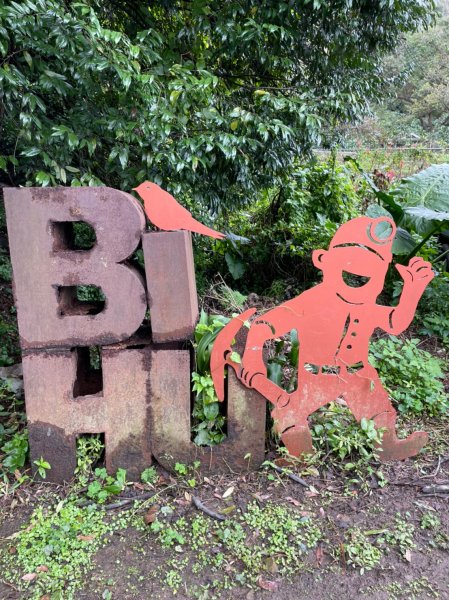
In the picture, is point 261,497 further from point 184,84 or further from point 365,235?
point 184,84

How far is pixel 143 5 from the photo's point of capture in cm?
322

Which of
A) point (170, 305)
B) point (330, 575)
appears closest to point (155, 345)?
point (170, 305)

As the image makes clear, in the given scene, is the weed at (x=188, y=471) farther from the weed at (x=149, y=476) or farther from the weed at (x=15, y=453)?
the weed at (x=15, y=453)

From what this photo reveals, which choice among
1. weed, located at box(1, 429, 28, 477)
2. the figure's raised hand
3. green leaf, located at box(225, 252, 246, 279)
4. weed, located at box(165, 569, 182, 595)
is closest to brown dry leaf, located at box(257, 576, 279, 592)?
weed, located at box(165, 569, 182, 595)

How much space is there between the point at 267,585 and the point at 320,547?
12.2 inches

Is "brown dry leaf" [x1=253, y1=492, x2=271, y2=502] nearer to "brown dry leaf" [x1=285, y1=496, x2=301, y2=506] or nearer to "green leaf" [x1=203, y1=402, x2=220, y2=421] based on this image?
"brown dry leaf" [x1=285, y1=496, x2=301, y2=506]

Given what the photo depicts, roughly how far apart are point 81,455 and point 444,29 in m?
23.0

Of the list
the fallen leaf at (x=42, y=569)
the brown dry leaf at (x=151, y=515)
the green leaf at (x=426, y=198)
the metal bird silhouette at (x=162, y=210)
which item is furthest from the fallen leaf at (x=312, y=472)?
the green leaf at (x=426, y=198)

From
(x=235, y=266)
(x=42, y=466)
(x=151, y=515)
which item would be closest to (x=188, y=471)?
(x=151, y=515)

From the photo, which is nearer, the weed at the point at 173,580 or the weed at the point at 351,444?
the weed at the point at 173,580

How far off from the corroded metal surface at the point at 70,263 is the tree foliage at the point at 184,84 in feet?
1.86

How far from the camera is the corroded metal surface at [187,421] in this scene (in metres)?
2.20

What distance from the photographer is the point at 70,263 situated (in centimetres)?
207

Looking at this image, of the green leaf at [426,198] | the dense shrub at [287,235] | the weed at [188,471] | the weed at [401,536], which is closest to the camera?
the weed at [401,536]
